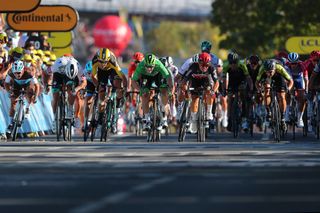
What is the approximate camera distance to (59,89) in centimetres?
2333

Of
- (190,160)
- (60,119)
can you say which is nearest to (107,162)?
(190,160)

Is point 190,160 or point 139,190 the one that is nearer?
point 139,190

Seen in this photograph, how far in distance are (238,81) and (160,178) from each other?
12.4 metres

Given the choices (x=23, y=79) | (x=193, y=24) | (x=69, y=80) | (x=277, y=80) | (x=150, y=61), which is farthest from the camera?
(x=193, y=24)

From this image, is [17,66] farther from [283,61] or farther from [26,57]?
[283,61]

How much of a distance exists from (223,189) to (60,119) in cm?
1111

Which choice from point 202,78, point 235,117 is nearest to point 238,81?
point 235,117

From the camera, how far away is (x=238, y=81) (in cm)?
2595

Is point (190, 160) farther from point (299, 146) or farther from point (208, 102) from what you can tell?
point (208, 102)

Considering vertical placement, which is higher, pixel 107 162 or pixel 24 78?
pixel 24 78

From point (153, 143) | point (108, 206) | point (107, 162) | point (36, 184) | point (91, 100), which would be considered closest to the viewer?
point (108, 206)

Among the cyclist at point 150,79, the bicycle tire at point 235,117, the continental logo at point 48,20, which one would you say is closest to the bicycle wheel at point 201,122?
the cyclist at point 150,79

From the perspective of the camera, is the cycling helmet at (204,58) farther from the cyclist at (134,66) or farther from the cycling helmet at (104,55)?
the cyclist at (134,66)

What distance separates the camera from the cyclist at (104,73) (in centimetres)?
2295
